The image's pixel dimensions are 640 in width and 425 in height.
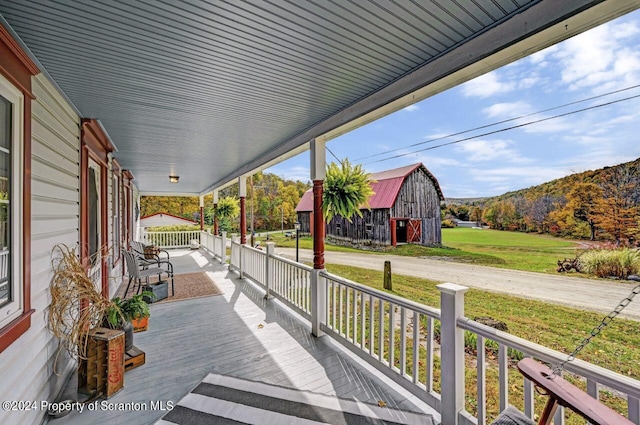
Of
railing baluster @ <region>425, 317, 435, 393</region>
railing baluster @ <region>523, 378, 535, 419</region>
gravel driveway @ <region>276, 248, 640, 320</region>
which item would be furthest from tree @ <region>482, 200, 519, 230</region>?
railing baluster @ <region>523, 378, 535, 419</region>

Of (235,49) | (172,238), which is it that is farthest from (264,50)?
(172,238)

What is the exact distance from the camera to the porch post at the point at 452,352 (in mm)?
1882

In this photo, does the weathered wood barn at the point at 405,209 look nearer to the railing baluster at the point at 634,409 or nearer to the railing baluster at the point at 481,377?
the railing baluster at the point at 481,377

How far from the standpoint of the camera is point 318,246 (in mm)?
3512

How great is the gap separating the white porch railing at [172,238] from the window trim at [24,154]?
11388mm

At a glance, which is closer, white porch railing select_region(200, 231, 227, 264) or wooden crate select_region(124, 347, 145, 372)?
wooden crate select_region(124, 347, 145, 372)

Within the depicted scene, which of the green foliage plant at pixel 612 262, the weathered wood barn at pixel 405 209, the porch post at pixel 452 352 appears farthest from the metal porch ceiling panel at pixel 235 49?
the weathered wood barn at pixel 405 209

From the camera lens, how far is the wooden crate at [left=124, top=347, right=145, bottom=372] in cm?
268

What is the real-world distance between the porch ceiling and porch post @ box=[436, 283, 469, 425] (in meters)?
1.53

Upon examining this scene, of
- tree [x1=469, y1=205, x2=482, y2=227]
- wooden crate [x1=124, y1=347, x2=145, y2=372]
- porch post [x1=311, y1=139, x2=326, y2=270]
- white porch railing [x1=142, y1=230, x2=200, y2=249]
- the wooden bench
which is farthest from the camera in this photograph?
white porch railing [x1=142, y1=230, x2=200, y2=249]

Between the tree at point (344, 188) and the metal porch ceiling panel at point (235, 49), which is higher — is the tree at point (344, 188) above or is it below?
below

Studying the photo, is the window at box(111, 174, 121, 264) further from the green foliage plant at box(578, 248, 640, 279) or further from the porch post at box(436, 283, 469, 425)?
the green foliage plant at box(578, 248, 640, 279)

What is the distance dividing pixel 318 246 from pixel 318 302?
676 mm

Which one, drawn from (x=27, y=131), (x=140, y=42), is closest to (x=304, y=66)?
(x=140, y=42)
